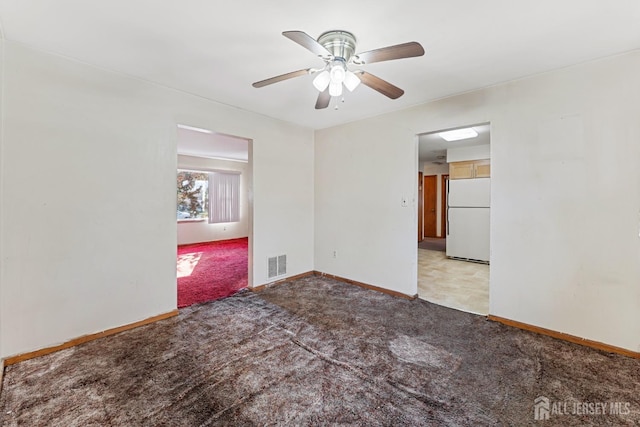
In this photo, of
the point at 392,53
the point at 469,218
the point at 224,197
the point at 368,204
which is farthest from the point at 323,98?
the point at 224,197

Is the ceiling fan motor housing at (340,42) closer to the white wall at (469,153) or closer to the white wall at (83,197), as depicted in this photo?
the white wall at (83,197)

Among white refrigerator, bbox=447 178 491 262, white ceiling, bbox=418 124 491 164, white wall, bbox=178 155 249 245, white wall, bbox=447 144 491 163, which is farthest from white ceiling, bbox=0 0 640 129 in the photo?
white wall, bbox=178 155 249 245

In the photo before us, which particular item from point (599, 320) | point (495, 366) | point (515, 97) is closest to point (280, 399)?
point (495, 366)

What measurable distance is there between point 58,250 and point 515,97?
170 inches

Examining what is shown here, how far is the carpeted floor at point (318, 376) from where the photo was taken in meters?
1.54

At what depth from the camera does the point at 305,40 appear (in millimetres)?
1479

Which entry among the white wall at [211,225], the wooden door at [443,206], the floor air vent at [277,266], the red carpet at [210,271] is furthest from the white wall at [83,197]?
the wooden door at [443,206]

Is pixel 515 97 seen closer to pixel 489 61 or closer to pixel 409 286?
pixel 489 61

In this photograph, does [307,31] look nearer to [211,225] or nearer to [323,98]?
[323,98]

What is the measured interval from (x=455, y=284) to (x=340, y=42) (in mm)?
3526

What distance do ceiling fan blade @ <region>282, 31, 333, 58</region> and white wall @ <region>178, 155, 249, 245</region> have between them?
522 cm

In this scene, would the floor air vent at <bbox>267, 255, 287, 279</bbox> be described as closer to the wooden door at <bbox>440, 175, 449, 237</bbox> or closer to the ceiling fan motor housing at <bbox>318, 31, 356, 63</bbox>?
the ceiling fan motor housing at <bbox>318, 31, 356, 63</bbox>

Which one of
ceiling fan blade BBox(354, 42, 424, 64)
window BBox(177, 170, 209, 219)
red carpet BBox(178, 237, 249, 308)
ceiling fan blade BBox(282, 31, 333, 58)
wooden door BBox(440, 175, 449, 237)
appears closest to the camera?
ceiling fan blade BBox(282, 31, 333, 58)

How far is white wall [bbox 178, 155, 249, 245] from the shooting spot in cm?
704
